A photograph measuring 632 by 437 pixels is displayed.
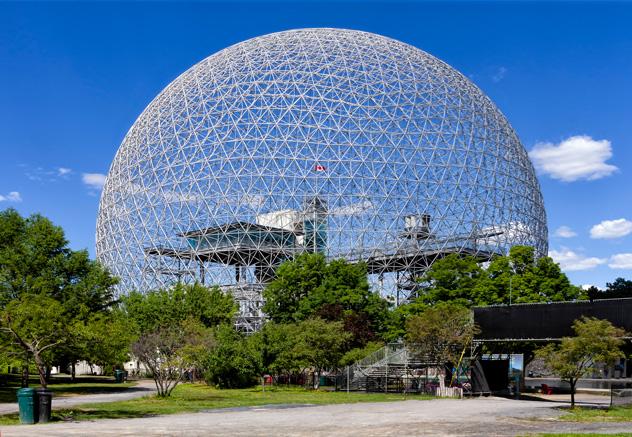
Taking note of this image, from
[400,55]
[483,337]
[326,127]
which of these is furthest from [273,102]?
[483,337]

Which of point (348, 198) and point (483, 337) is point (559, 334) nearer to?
point (483, 337)

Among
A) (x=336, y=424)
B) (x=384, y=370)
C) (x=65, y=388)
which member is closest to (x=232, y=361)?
(x=384, y=370)

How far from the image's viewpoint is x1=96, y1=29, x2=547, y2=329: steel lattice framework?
5969cm

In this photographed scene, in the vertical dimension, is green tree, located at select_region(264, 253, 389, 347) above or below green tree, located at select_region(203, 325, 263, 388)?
above

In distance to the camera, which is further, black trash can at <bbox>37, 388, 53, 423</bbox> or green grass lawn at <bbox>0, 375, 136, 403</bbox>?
green grass lawn at <bbox>0, 375, 136, 403</bbox>

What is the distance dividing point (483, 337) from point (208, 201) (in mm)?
28956

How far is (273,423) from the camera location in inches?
846

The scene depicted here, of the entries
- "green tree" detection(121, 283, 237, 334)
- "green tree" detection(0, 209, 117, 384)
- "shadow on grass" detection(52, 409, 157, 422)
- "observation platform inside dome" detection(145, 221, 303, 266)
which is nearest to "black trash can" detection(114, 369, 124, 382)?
"green tree" detection(121, 283, 237, 334)

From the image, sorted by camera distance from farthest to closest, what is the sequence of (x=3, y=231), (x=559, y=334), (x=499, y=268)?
(x=499, y=268)
(x=3, y=231)
(x=559, y=334)

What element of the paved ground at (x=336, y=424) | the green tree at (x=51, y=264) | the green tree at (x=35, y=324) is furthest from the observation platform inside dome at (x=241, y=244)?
the green tree at (x=35, y=324)

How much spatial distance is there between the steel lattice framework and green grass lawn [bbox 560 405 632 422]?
108 feet

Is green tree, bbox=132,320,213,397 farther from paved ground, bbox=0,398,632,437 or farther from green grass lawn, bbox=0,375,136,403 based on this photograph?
paved ground, bbox=0,398,632,437

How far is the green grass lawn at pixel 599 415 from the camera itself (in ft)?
79.9

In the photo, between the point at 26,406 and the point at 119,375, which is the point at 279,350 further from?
the point at 26,406
